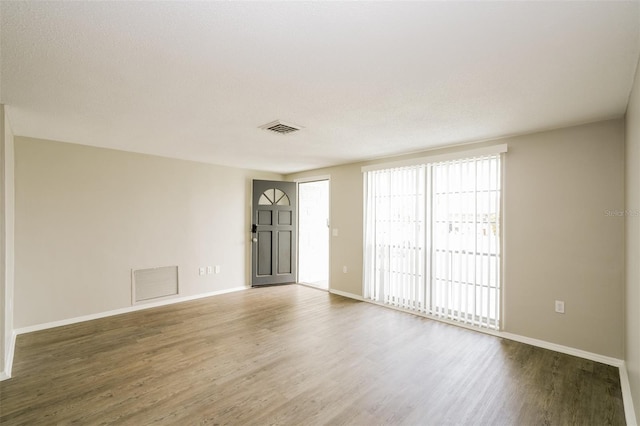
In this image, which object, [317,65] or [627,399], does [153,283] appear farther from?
[627,399]

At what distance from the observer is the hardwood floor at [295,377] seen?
209cm

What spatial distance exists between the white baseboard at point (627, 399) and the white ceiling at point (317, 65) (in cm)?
231

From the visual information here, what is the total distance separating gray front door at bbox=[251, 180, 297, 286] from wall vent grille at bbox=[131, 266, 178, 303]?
4.89 feet

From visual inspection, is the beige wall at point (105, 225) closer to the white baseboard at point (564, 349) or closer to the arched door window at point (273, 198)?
the arched door window at point (273, 198)

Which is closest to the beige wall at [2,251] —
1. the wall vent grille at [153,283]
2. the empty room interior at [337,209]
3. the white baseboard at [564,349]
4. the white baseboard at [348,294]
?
the empty room interior at [337,209]

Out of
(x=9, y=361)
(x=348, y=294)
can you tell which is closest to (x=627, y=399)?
(x=348, y=294)

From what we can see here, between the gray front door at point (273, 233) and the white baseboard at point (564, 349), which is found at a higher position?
the gray front door at point (273, 233)

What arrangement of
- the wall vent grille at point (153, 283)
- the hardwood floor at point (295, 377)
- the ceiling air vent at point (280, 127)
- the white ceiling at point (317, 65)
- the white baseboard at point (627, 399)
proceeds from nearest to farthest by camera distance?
the white ceiling at point (317, 65) < the white baseboard at point (627, 399) < the hardwood floor at point (295, 377) < the ceiling air vent at point (280, 127) < the wall vent grille at point (153, 283)

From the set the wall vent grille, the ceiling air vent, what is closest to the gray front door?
the wall vent grille

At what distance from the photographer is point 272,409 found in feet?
7.02

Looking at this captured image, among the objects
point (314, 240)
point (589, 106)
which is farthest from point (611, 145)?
point (314, 240)

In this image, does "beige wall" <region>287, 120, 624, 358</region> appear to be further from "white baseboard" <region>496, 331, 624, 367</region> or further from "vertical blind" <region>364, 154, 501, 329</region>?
"vertical blind" <region>364, 154, 501, 329</region>

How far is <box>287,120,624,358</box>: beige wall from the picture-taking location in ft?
9.19

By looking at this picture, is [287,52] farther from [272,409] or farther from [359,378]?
[359,378]
